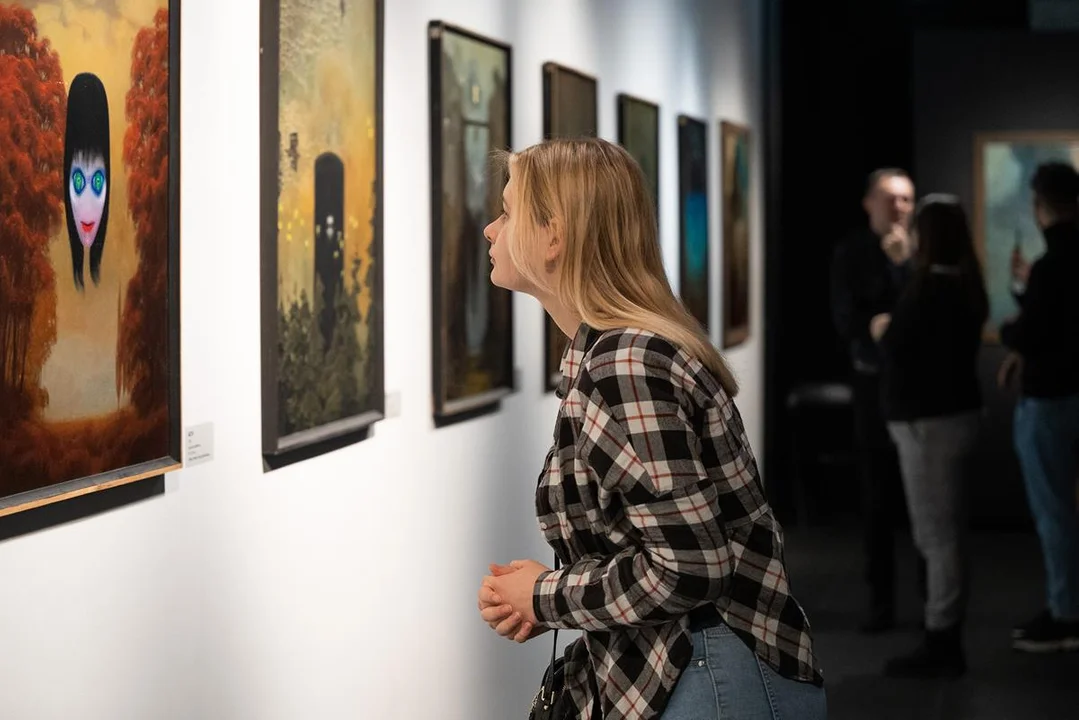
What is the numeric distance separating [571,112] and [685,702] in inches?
142

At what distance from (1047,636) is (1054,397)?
1.10 meters

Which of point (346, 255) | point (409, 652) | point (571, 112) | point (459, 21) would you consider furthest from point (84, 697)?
point (571, 112)

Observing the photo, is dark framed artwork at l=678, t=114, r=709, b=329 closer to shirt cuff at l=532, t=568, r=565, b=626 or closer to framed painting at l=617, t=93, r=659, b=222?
framed painting at l=617, t=93, r=659, b=222

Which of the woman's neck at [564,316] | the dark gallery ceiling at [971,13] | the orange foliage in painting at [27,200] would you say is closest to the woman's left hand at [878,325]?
the dark gallery ceiling at [971,13]

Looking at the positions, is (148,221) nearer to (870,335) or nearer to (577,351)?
(577,351)

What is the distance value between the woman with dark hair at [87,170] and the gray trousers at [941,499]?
184 inches

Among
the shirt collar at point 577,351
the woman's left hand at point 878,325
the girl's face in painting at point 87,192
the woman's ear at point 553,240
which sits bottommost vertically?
the shirt collar at point 577,351

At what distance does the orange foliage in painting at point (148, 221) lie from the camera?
260cm

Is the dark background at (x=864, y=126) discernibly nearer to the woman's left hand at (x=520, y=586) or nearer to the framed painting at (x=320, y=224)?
the framed painting at (x=320, y=224)

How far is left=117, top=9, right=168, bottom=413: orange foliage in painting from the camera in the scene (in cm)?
260

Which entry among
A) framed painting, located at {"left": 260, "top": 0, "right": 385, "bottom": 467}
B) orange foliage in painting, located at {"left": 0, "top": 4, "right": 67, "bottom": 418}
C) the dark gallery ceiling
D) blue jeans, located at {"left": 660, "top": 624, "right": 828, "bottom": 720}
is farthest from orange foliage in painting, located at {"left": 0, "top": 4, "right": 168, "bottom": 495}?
the dark gallery ceiling

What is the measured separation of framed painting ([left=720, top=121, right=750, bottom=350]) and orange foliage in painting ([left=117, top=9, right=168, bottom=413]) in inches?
234

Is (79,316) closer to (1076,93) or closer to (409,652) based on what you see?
(409,652)

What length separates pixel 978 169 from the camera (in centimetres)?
1025
